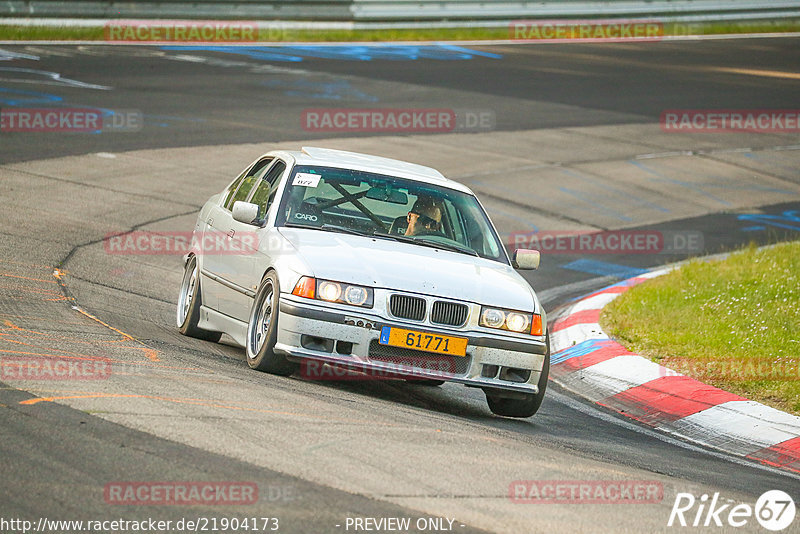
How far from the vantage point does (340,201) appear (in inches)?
325

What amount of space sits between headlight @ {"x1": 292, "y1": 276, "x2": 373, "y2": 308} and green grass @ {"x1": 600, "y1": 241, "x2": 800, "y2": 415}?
3.18 m

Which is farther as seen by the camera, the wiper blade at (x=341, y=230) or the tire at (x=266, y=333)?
the wiper blade at (x=341, y=230)

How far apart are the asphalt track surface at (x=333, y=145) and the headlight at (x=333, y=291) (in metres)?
0.56

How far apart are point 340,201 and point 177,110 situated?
41.7ft

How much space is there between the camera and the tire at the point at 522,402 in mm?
7492

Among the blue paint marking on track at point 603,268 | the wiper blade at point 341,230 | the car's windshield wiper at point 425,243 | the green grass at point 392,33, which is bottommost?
the blue paint marking on track at point 603,268

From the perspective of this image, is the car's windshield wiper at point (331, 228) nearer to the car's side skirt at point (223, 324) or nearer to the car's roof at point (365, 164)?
the car's roof at point (365, 164)

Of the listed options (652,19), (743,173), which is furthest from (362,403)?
(652,19)

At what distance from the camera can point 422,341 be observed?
7055 mm

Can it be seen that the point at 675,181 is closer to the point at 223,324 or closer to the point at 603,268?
the point at 603,268

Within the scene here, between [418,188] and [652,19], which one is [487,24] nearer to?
[652,19]

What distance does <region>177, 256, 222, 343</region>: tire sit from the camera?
348 inches

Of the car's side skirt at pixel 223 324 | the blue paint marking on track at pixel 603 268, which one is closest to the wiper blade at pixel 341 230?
the car's side skirt at pixel 223 324

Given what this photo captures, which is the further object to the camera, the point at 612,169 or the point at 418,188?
the point at 612,169
